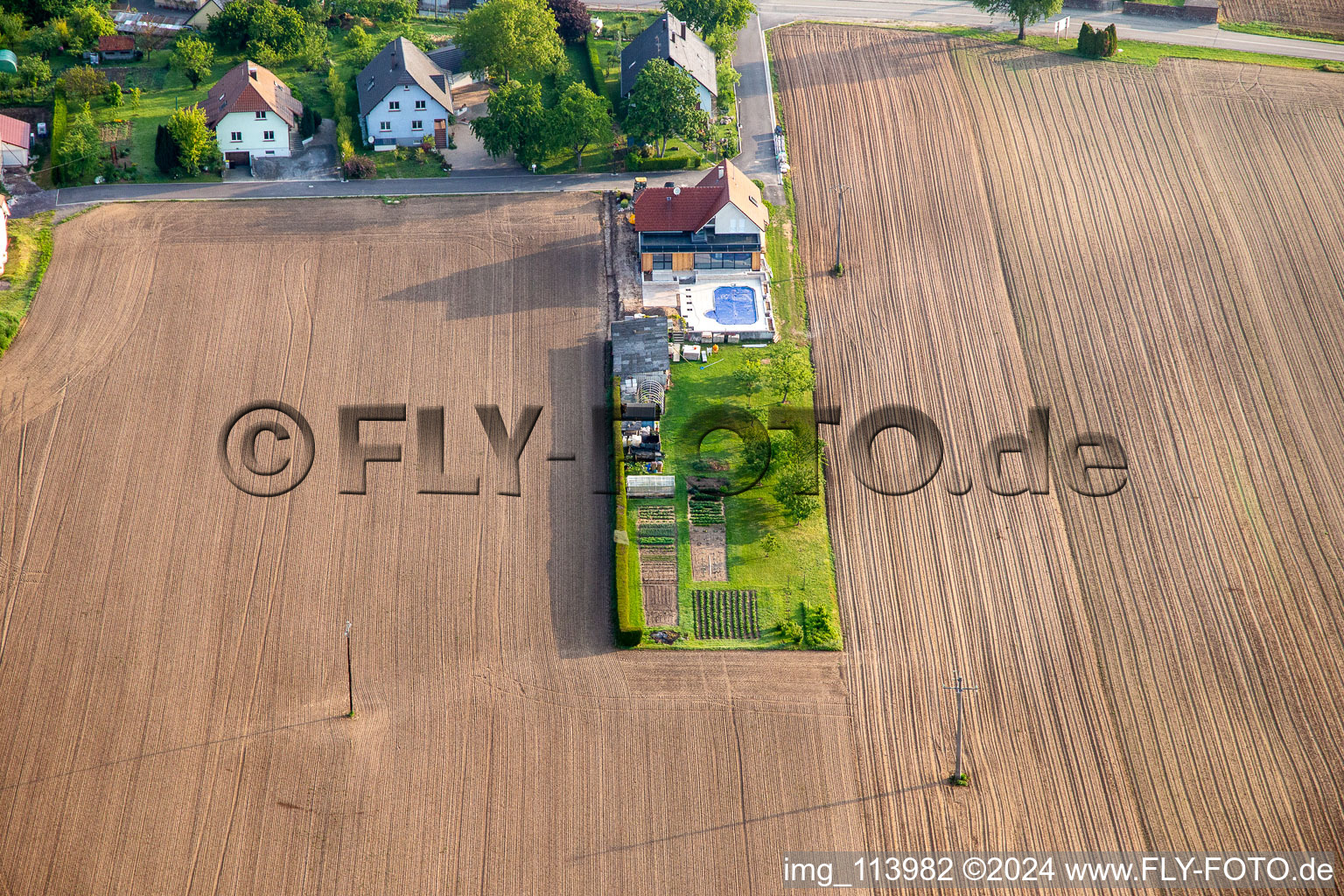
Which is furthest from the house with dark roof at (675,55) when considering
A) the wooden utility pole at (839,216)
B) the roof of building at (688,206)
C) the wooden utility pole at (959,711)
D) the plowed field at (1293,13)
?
the wooden utility pole at (959,711)

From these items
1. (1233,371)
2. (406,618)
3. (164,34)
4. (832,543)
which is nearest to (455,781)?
(406,618)

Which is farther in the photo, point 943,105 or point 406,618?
point 943,105

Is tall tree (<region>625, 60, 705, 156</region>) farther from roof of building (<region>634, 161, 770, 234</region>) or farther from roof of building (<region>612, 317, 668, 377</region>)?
roof of building (<region>612, 317, 668, 377</region>)

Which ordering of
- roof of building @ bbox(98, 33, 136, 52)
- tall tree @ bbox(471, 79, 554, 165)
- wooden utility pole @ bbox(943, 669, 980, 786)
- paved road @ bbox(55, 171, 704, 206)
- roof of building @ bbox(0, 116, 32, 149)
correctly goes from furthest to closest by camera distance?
1. roof of building @ bbox(98, 33, 136, 52)
2. tall tree @ bbox(471, 79, 554, 165)
3. roof of building @ bbox(0, 116, 32, 149)
4. paved road @ bbox(55, 171, 704, 206)
5. wooden utility pole @ bbox(943, 669, 980, 786)

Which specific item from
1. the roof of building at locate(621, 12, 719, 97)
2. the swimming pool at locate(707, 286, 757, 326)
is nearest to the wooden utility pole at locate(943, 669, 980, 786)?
the swimming pool at locate(707, 286, 757, 326)

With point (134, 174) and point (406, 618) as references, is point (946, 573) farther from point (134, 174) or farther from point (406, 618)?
point (134, 174)

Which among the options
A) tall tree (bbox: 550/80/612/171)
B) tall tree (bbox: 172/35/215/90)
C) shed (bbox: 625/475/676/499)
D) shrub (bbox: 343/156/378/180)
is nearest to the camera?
shed (bbox: 625/475/676/499)

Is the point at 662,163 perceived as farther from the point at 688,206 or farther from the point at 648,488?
the point at 648,488

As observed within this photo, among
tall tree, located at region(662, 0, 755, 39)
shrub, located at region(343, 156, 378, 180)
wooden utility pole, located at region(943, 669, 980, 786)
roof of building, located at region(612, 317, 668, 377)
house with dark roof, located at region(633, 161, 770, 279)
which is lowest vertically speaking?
wooden utility pole, located at region(943, 669, 980, 786)
